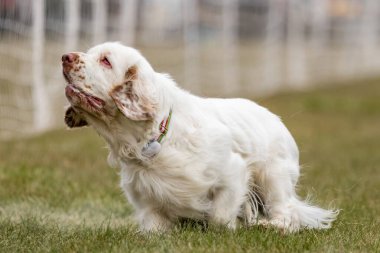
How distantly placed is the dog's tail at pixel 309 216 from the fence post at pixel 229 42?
16030 mm

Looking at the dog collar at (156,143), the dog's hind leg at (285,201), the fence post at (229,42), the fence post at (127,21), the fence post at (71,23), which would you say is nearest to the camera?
the dog collar at (156,143)

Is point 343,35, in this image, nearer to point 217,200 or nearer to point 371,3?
point 371,3

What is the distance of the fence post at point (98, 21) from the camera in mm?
14219

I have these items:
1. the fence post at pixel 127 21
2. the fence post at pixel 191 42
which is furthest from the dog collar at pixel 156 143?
the fence post at pixel 191 42

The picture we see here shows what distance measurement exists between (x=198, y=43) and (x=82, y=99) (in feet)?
51.1

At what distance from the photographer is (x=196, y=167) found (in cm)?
514

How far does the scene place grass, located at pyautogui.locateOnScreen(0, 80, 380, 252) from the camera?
15.7 ft

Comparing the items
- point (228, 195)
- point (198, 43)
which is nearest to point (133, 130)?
point (228, 195)

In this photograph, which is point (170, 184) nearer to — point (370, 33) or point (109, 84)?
point (109, 84)

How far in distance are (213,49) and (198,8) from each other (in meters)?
1.81

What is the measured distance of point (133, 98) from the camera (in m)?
4.95

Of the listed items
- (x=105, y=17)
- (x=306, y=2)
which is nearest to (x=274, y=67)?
(x=306, y=2)

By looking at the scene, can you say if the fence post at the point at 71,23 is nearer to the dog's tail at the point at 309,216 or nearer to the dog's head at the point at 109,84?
the dog's tail at the point at 309,216

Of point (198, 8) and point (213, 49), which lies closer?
point (198, 8)
